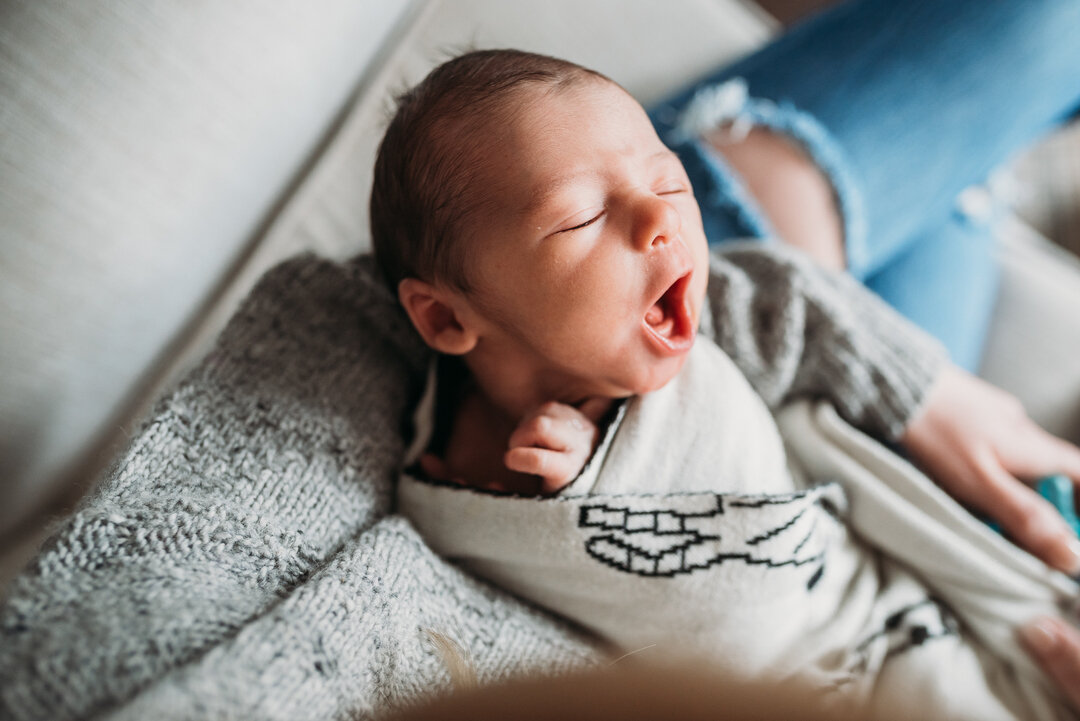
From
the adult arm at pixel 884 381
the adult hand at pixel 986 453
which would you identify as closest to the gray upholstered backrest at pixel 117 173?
the adult arm at pixel 884 381

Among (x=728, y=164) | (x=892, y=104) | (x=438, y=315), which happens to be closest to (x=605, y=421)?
(x=438, y=315)

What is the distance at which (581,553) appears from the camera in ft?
1.97

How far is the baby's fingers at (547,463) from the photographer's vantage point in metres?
0.57

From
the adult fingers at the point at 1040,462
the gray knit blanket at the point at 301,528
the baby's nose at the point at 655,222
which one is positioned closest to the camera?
the gray knit blanket at the point at 301,528

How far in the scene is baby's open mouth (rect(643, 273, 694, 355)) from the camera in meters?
0.57

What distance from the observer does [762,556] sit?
60 cm

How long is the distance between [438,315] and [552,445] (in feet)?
0.50

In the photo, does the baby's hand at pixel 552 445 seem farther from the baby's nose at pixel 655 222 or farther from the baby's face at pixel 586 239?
the baby's nose at pixel 655 222

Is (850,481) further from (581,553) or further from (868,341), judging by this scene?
(581,553)

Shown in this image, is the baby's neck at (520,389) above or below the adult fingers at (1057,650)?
below

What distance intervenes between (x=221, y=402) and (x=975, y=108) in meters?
Answer: 0.88

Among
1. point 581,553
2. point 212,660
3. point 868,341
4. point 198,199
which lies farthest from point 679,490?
point 198,199

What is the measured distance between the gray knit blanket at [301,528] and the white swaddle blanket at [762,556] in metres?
0.05

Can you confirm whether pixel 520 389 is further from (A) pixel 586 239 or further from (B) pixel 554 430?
(A) pixel 586 239
